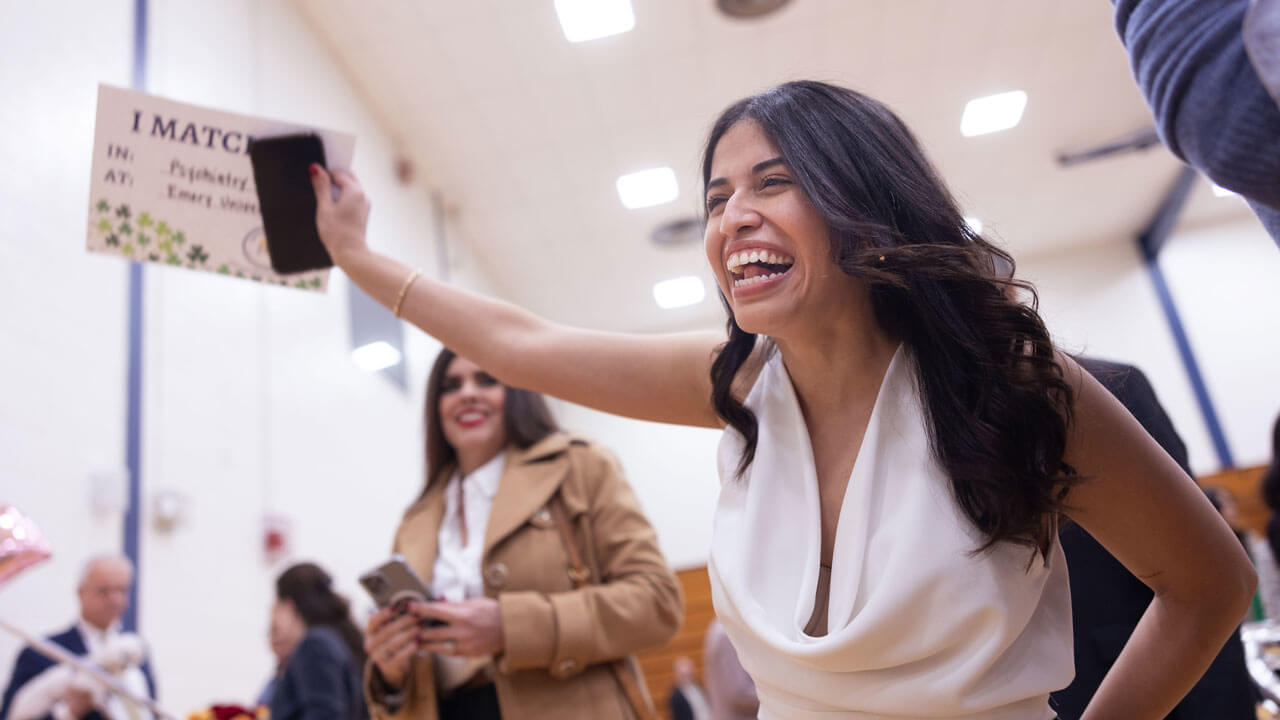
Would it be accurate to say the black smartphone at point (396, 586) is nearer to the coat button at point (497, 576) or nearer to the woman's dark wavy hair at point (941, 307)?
the coat button at point (497, 576)

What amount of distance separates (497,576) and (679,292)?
7.55 metres

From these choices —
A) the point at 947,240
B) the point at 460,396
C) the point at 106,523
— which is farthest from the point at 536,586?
the point at 106,523

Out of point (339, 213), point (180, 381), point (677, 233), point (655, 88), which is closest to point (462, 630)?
point (339, 213)

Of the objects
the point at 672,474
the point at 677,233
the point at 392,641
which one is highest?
the point at 677,233

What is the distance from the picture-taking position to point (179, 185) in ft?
4.31

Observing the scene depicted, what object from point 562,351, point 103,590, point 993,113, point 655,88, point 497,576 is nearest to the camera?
point 562,351

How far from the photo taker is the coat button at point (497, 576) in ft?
5.18

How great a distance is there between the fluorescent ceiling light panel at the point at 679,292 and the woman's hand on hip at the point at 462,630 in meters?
7.34

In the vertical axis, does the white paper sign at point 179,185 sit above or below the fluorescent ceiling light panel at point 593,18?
below

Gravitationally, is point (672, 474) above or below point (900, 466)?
below

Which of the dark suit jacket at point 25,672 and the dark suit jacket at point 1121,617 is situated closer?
the dark suit jacket at point 1121,617

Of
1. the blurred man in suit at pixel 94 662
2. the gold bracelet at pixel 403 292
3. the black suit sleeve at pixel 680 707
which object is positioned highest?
the gold bracelet at pixel 403 292

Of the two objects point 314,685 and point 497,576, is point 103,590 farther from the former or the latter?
point 497,576

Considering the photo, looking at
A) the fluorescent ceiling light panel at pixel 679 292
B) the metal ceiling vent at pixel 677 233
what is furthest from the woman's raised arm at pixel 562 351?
the fluorescent ceiling light panel at pixel 679 292
